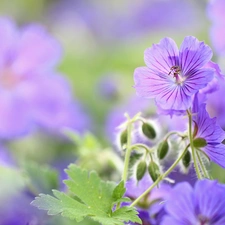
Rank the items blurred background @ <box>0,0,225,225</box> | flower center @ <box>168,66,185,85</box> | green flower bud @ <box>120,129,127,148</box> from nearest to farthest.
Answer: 1. flower center @ <box>168,66,185,85</box>
2. green flower bud @ <box>120,129,127,148</box>
3. blurred background @ <box>0,0,225,225</box>

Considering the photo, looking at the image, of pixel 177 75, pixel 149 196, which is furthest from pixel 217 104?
pixel 177 75

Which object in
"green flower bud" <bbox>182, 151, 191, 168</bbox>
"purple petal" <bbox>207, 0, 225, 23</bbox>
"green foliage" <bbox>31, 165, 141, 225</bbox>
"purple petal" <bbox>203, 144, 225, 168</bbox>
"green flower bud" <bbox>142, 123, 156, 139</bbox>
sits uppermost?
"purple petal" <bbox>207, 0, 225, 23</bbox>

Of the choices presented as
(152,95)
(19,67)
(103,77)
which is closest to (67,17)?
(103,77)

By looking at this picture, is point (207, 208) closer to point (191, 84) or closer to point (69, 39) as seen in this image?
point (191, 84)

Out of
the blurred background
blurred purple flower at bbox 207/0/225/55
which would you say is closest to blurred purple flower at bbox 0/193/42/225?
the blurred background

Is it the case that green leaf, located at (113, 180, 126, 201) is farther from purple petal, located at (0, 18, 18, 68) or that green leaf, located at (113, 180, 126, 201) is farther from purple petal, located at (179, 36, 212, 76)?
purple petal, located at (0, 18, 18, 68)

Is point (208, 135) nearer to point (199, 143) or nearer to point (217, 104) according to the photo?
point (199, 143)
